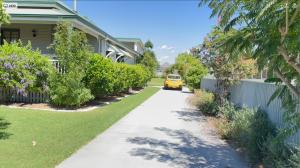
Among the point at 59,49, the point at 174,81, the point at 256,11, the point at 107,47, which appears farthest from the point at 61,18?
the point at 174,81

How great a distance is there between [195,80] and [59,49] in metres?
19.1

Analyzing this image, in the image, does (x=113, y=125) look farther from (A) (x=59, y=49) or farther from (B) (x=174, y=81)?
(B) (x=174, y=81)

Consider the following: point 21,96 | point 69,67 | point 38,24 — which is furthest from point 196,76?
point 21,96

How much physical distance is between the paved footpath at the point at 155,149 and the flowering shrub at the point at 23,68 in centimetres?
429

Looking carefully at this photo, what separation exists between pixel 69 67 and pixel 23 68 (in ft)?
6.21

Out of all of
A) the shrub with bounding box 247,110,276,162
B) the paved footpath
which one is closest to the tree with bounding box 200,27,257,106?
the paved footpath

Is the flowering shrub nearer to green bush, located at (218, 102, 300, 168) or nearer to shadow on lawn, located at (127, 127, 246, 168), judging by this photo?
shadow on lawn, located at (127, 127, 246, 168)

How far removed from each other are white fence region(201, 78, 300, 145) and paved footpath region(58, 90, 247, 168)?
1.26 meters

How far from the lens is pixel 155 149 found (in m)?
7.65

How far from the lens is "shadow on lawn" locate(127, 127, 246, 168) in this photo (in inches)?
264

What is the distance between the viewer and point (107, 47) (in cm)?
2544

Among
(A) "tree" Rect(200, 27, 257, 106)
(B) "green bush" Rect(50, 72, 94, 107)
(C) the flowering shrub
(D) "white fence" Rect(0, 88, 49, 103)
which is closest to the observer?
(C) the flowering shrub

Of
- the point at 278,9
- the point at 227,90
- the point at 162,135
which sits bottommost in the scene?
the point at 162,135

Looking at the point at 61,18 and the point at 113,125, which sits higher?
the point at 61,18
